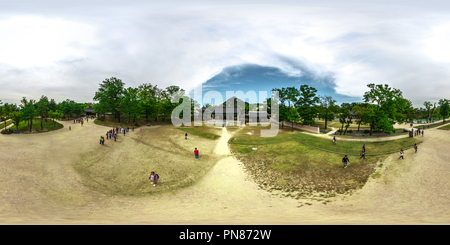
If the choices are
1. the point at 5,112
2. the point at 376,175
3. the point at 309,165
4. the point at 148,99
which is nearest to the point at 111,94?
the point at 148,99

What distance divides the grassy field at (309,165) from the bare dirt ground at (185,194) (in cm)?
134

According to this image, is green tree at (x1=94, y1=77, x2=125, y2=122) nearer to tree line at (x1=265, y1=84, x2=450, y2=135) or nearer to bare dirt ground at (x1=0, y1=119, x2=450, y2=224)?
bare dirt ground at (x1=0, y1=119, x2=450, y2=224)

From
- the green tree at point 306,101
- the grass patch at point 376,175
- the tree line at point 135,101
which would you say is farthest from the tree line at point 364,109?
the tree line at point 135,101

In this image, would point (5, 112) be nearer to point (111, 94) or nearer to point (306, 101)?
point (111, 94)

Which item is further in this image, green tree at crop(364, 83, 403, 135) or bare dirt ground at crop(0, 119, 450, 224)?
green tree at crop(364, 83, 403, 135)

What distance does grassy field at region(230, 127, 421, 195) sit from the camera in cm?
1458

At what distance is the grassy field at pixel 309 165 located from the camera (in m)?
14.6

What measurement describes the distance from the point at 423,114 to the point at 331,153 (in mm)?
82408

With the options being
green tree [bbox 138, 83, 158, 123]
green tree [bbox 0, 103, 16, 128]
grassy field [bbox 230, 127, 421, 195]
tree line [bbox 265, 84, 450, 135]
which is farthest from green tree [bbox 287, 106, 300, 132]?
green tree [bbox 0, 103, 16, 128]

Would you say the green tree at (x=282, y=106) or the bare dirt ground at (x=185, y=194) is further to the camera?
the green tree at (x=282, y=106)

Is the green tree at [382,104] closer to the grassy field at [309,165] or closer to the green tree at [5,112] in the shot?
the grassy field at [309,165]

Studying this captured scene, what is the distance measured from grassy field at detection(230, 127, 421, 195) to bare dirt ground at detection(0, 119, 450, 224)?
52.8 inches

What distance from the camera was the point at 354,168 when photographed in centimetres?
1708

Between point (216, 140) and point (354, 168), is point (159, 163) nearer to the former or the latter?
point (216, 140)
